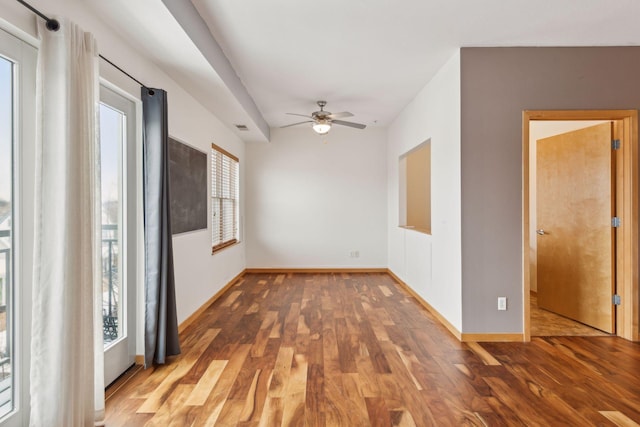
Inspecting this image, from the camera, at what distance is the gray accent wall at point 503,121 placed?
3402 mm

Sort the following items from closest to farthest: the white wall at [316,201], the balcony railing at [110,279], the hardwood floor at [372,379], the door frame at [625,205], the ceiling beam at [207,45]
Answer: the hardwood floor at [372,379] < the ceiling beam at [207,45] < the balcony railing at [110,279] < the door frame at [625,205] < the white wall at [316,201]

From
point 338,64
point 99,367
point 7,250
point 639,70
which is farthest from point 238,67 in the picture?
point 639,70

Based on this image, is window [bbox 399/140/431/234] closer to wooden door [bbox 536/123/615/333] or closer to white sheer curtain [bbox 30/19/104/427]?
wooden door [bbox 536/123/615/333]

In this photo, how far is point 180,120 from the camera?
3.72m

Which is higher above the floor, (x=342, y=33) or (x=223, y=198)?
(x=342, y=33)

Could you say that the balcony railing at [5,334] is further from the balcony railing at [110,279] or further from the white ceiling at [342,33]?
the white ceiling at [342,33]

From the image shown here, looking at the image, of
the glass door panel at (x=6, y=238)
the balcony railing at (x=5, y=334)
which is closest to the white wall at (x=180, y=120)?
the glass door panel at (x=6, y=238)

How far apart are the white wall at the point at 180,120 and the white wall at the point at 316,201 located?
0.71 m

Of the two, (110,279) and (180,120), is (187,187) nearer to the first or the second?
(180,120)

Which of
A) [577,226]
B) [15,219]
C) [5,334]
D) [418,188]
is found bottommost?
[5,334]

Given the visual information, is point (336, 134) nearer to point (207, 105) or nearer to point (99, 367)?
point (207, 105)

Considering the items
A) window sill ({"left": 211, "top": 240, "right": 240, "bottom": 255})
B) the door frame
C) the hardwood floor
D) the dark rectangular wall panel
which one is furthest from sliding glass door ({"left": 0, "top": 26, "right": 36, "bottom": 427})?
the door frame

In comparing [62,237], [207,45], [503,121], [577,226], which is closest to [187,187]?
[207,45]

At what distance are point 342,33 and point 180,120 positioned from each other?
1.82 metres
